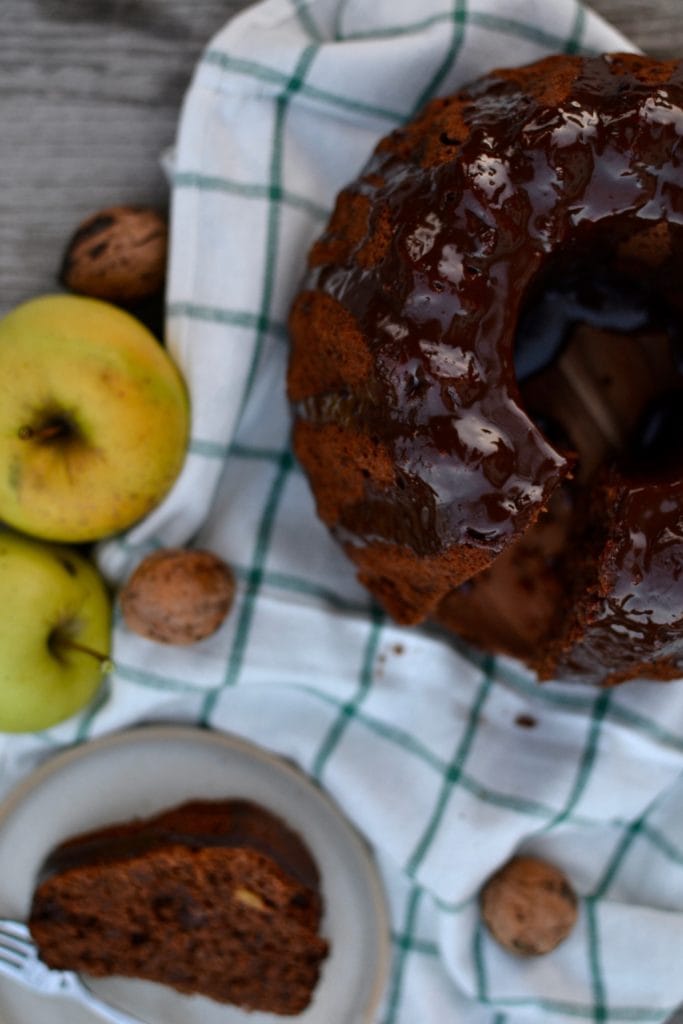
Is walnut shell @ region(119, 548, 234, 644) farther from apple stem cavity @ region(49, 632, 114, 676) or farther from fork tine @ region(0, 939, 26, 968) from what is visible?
fork tine @ region(0, 939, 26, 968)

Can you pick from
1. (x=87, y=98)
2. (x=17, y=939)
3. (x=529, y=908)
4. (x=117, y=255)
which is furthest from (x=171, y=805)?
(x=87, y=98)

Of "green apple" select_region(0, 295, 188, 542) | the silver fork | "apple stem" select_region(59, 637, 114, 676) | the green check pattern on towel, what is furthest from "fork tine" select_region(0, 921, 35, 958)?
"green apple" select_region(0, 295, 188, 542)

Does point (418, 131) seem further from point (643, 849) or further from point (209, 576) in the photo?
point (643, 849)

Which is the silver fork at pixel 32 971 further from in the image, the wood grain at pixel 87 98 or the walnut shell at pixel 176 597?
the wood grain at pixel 87 98

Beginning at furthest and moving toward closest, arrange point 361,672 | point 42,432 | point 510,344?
point 361,672 → point 42,432 → point 510,344

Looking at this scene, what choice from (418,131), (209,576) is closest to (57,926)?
(209,576)

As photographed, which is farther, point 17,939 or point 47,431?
point 17,939

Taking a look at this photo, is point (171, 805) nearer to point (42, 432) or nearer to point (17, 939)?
point (17, 939)

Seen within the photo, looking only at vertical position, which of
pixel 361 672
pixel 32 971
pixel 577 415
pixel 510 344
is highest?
pixel 510 344
